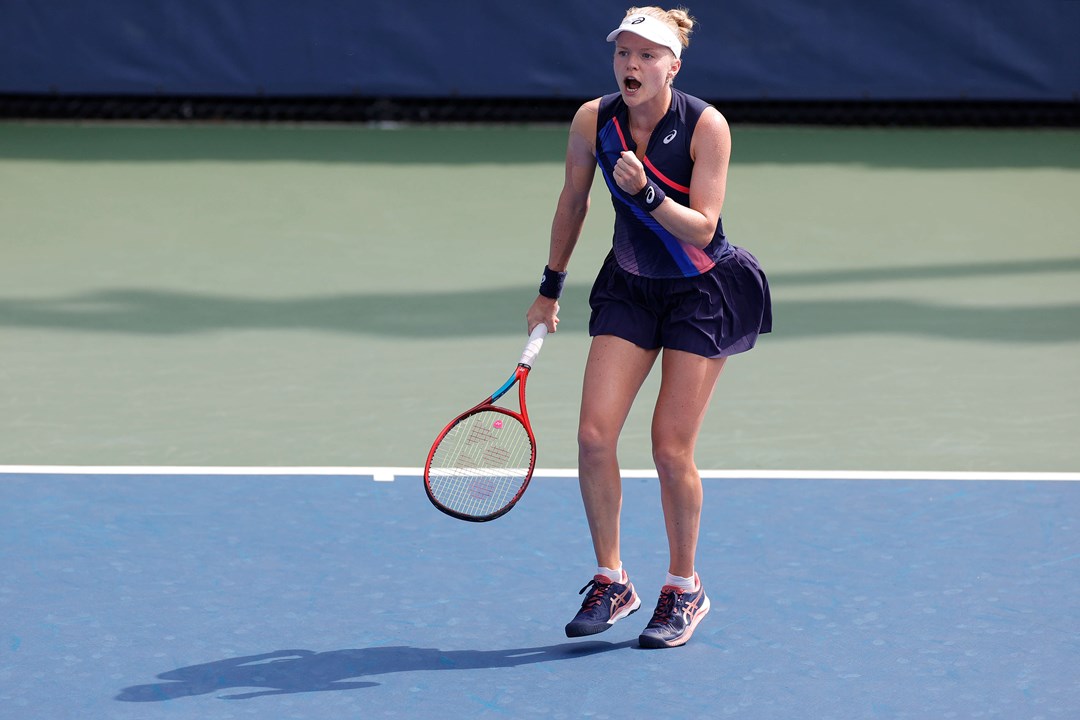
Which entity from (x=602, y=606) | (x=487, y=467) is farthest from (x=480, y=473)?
(x=602, y=606)

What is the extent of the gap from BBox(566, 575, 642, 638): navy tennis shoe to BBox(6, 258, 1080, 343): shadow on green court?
3665 millimetres

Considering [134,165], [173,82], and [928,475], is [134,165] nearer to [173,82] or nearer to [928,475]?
[173,82]

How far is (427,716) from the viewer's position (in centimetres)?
407

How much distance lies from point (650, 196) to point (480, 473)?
1162 mm

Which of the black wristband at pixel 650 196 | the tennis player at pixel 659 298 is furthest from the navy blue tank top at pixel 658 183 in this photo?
the black wristband at pixel 650 196

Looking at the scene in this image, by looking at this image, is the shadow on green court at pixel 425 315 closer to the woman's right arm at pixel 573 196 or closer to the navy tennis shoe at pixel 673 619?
the woman's right arm at pixel 573 196

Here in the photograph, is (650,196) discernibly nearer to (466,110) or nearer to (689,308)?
(689,308)

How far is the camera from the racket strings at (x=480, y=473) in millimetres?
4953

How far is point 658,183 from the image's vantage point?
438 centimetres

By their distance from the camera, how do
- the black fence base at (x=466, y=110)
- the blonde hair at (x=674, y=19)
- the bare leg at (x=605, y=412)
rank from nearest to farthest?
the blonde hair at (x=674, y=19) → the bare leg at (x=605, y=412) → the black fence base at (x=466, y=110)

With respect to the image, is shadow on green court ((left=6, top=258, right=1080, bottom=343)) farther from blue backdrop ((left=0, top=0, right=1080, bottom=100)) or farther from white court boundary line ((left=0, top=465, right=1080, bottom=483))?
blue backdrop ((left=0, top=0, right=1080, bottom=100))

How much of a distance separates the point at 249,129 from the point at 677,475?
11023 mm

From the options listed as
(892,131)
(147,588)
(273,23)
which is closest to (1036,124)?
(892,131)

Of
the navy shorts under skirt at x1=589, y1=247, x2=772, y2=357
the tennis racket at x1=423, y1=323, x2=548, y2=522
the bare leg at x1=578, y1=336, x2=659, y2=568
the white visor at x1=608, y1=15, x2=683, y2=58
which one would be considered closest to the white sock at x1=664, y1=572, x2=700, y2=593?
the bare leg at x1=578, y1=336, x2=659, y2=568
